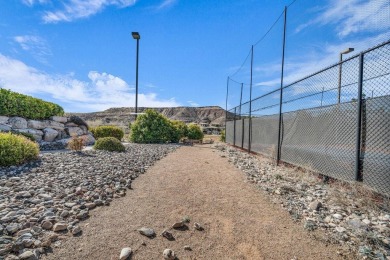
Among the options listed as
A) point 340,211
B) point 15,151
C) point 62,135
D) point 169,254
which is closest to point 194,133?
point 62,135

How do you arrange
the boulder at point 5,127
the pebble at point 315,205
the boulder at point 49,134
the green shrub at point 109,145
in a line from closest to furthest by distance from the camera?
the pebble at point 315,205 → the green shrub at point 109,145 → the boulder at point 5,127 → the boulder at point 49,134

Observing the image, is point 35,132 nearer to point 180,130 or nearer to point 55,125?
point 55,125

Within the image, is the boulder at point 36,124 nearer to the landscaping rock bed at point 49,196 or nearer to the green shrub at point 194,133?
the landscaping rock bed at point 49,196

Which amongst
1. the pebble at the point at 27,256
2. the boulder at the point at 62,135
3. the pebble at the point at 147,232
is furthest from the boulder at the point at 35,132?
the pebble at the point at 147,232

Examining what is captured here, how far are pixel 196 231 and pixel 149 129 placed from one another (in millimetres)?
10062

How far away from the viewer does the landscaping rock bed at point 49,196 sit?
2135 millimetres

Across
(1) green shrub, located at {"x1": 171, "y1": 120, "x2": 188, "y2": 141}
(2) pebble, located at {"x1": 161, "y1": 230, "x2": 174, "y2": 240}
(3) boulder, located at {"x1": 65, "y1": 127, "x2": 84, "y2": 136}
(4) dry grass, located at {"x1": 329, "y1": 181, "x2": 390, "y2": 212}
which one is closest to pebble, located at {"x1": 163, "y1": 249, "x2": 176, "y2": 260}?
(2) pebble, located at {"x1": 161, "y1": 230, "x2": 174, "y2": 240}

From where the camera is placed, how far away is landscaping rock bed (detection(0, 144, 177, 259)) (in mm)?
2135

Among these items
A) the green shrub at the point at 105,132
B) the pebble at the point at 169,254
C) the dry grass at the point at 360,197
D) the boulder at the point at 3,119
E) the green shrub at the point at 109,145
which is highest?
the boulder at the point at 3,119

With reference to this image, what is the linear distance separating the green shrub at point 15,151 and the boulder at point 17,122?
14.2 ft

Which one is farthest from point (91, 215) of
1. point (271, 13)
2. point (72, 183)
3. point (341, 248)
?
point (271, 13)

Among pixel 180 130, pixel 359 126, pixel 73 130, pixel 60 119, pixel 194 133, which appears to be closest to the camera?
pixel 359 126

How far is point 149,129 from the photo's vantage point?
40.1 feet

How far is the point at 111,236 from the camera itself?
7.54 feet
